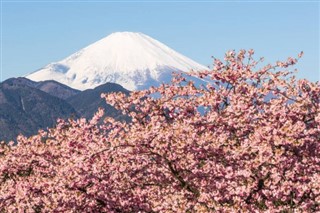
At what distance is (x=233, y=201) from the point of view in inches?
674

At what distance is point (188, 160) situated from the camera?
1756 cm

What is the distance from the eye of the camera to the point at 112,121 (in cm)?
2220

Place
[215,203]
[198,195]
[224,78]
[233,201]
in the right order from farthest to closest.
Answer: [224,78]
[198,195]
[233,201]
[215,203]

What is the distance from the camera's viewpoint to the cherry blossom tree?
16.7m

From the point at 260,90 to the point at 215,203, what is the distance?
657cm

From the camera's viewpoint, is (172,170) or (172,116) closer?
(172,170)

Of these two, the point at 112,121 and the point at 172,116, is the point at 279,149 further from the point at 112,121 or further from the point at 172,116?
the point at 112,121

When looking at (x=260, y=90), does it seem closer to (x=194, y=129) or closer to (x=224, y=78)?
(x=224, y=78)

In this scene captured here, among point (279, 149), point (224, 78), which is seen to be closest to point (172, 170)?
point (279, 149)

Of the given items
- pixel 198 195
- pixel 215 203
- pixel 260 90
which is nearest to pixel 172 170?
pixel 198 195

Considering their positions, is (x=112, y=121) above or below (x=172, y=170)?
above

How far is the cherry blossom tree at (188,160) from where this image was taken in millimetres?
16703

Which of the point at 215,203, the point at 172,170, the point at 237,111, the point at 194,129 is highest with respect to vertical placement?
the point at 237,111

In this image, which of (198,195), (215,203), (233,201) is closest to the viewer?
(215,203)
